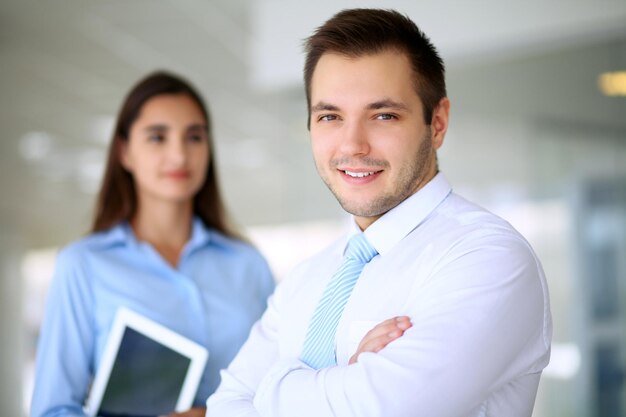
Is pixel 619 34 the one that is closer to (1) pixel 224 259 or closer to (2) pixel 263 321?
(1) pixel 224 259

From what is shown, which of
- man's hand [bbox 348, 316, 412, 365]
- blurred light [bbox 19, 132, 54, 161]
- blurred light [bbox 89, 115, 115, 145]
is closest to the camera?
man's hand [bbox 348, 316, 412, 365]

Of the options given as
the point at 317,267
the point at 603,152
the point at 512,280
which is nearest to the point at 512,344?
the point at 512,280

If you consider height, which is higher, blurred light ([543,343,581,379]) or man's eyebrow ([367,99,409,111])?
man's eyebrow ([367,99,409,111])

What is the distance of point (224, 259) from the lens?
8.23ft

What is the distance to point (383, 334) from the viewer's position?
4.53 ft

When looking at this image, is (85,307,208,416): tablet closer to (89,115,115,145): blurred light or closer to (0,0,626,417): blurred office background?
(0,0,626,417): blurred office background

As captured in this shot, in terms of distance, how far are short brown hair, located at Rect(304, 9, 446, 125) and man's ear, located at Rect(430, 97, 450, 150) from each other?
2 cm

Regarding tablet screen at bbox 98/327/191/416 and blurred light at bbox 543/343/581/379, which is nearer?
tablet screen at bbox 98/327/191/416

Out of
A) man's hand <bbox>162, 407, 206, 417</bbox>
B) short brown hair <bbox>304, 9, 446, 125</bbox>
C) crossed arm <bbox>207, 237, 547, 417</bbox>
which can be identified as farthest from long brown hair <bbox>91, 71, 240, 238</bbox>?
crossed arm <bbox>207, 237, 547, 417</bbox>

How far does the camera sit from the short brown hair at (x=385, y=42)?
1591mm

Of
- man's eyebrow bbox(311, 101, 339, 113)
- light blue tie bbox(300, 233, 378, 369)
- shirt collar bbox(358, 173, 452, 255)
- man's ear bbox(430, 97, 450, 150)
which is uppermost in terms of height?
man's eyebrow bbox(311, 101, 339, 113)

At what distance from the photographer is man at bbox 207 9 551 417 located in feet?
4.17

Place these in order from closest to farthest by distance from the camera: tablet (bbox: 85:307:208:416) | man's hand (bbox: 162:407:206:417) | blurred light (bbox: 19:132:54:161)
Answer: man's hand (bbox: 162:407:206:417)
tablet (bbox: 85:307:208:416)
blurred light (bbox: 19:132:54:161)

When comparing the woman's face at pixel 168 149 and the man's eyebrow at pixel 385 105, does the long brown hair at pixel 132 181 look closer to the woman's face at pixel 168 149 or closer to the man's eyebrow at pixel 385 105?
the woman's face at pixel 168 149
